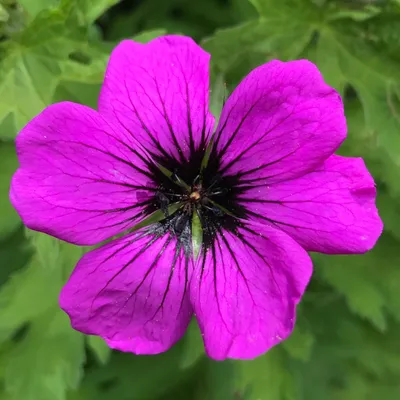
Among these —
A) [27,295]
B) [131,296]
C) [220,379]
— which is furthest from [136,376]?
[131,296]

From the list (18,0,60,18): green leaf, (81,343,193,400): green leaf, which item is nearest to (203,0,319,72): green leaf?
(18,0,60,18): green leaf

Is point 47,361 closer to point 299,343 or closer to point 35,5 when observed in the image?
point 299,343

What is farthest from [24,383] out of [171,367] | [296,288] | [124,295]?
[296,288]

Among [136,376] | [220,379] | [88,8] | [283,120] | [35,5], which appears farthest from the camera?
[136,376]

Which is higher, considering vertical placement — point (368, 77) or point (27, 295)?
point (368, 77)

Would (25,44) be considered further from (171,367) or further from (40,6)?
(171,367)

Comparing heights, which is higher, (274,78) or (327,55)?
(274,78)
